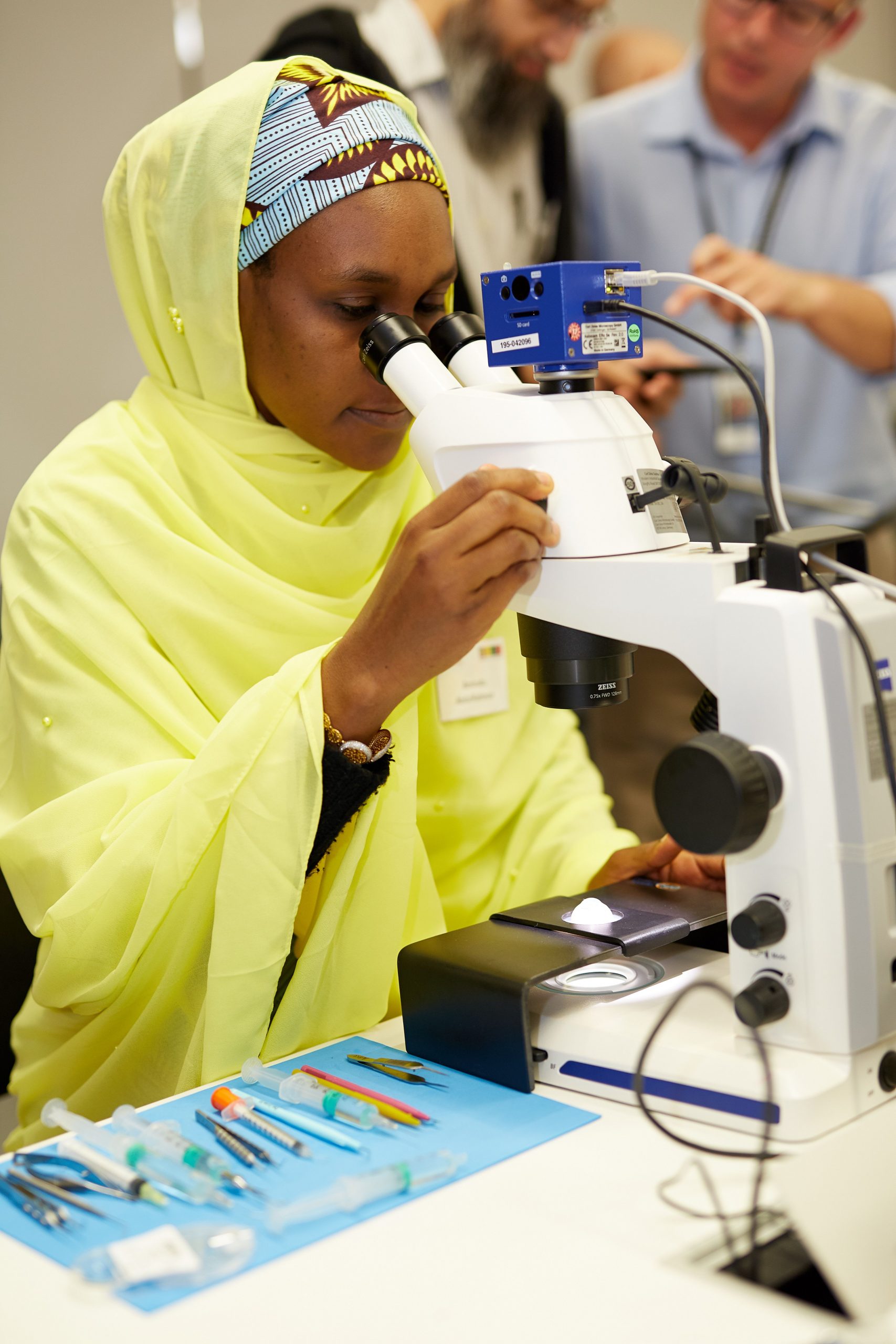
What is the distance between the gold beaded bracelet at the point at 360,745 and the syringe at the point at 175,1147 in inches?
13.0

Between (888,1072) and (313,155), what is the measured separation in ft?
3.18

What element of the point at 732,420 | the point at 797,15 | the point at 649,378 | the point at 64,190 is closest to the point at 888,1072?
the point at 64,190

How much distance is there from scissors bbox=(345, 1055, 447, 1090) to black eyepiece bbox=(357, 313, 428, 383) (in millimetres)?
573

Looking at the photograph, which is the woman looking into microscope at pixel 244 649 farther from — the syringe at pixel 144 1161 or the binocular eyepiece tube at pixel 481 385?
the syringe at pixel 144 1161

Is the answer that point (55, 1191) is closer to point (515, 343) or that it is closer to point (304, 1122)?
point (304, 1122)

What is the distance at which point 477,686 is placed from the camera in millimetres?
1464

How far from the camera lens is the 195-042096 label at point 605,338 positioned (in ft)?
3.05

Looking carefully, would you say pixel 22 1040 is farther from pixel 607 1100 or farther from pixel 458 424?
pixel 458 424

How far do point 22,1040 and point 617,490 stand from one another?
3.01 ft

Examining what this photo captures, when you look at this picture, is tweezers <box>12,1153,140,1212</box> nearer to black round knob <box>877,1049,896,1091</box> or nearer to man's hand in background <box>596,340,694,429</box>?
black round knob <box>877,1049,896,1091</box>

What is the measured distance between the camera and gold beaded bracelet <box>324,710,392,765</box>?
106 cm

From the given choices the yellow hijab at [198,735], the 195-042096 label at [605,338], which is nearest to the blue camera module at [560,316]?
the 195-042096 label at [605,338]

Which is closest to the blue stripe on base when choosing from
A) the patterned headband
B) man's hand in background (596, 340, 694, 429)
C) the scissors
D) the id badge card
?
the scissors

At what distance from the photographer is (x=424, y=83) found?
7.14ft
